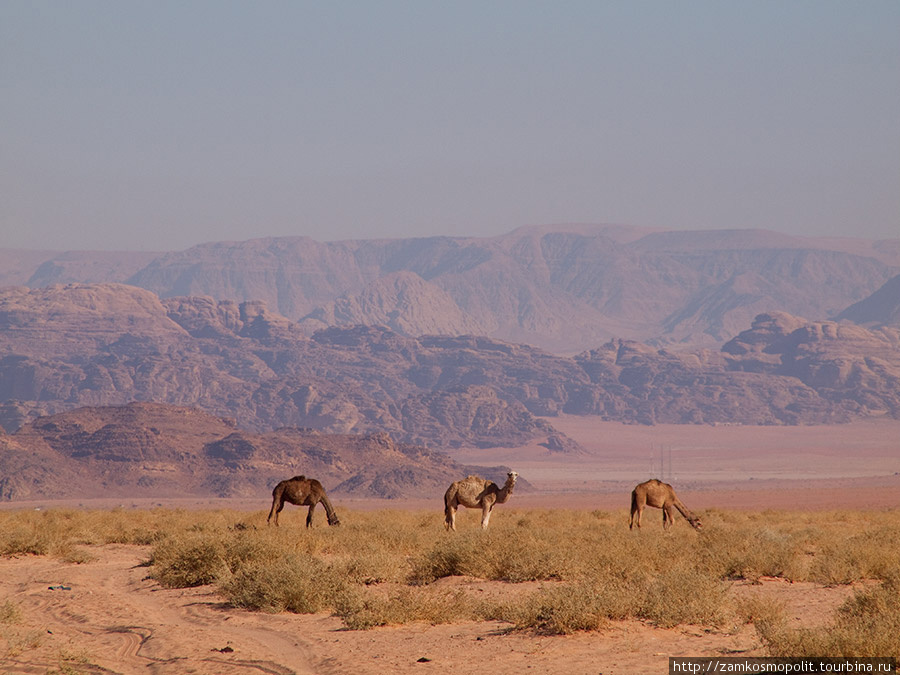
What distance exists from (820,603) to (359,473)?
354 feet

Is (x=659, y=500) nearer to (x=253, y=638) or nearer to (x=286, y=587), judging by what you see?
(x=286, y=587)

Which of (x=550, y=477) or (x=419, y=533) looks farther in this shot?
(x=550, y=477)

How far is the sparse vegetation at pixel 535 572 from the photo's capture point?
1460cm

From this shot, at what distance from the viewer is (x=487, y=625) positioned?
15.6m

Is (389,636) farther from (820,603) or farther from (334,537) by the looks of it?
(334,537)

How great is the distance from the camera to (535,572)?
19.5m

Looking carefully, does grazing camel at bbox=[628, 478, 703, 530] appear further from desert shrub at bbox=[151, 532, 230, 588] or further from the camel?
desert shrub at bbox=[151, 532, 230, 588]

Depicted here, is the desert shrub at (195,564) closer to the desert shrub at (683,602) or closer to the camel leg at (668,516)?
the desert shrub at (683,602)

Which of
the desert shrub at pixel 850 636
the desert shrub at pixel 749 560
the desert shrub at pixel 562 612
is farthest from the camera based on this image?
the desert shrub at pixel 749 560

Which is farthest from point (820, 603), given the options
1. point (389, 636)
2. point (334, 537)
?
point (334, 537)

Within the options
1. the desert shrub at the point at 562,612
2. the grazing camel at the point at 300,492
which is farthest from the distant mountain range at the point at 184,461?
the desert shrub at the point at 562,612

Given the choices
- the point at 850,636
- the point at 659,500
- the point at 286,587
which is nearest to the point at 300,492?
the point at 659,500

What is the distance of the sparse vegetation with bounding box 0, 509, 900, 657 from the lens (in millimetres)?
14602

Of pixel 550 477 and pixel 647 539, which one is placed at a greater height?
pixel 647 539
